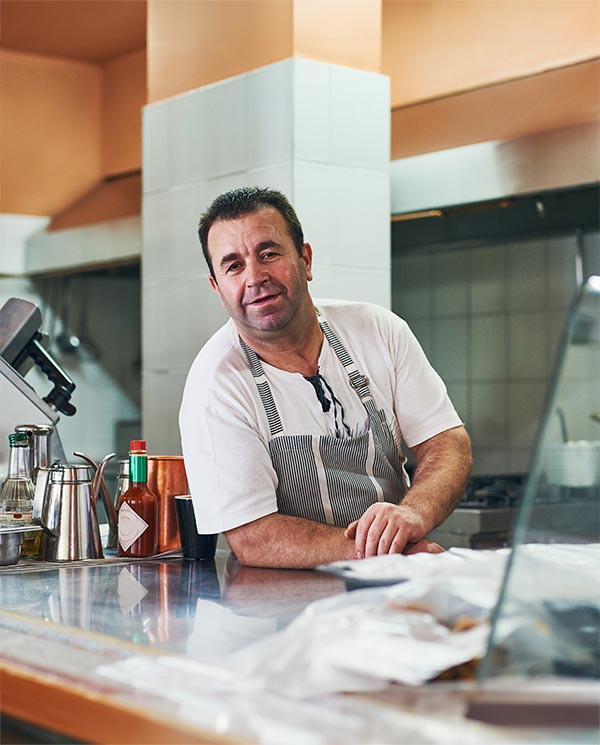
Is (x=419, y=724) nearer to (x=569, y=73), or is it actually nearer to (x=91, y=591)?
(x=91, y=591)

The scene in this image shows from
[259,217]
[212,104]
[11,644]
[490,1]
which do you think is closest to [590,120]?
[490,1]

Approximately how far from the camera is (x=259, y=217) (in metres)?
2.12

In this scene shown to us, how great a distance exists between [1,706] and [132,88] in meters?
4.37

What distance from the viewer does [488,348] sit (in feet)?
14.3

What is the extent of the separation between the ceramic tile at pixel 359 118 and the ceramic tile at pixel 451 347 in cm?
131

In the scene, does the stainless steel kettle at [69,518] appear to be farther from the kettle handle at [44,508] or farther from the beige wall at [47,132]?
the beige wall at [47,132]

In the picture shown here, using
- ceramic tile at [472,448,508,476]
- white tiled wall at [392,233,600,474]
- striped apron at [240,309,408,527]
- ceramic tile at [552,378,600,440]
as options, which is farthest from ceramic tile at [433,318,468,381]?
ceramic tile at [552,378,600,440]

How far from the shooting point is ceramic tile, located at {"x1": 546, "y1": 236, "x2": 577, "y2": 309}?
394cm

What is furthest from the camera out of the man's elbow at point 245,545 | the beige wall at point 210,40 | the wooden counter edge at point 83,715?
the beige wall at point 210,40

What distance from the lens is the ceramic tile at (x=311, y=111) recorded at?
3.09m

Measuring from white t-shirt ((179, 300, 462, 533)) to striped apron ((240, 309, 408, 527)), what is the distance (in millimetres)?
18

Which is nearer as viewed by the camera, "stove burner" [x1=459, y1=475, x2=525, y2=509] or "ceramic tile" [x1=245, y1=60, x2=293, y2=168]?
"ceramic tile" [x1=245, y1=60, x2=293, y2=168]

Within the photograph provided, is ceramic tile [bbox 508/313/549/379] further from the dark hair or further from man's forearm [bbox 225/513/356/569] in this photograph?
man's forearm [bbox 225/513/356/569]

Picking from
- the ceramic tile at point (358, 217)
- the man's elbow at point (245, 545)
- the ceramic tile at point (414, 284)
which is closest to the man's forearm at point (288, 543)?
the man's elbow at point (245, 545)
